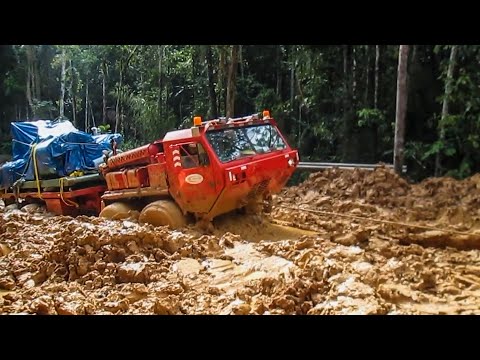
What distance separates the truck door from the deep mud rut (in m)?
0.43

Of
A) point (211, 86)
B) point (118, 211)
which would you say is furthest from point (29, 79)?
point (118, 211)

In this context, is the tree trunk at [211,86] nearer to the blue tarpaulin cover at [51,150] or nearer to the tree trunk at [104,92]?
the blue tarpaulin cover at [51,150]

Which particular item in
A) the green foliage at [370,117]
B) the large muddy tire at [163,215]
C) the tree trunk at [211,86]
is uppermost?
the tree trunk at [211,86]

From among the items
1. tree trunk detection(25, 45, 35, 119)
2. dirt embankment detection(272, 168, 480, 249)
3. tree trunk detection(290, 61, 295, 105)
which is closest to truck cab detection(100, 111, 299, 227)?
dirt embankment detection(272, 168, 480, 249)

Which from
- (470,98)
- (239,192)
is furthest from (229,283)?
(470,98)

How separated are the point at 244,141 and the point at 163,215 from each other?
147cm

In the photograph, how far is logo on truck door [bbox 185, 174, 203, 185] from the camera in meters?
6.34

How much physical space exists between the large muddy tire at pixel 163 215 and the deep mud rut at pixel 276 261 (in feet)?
0.64

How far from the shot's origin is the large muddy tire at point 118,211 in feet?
23.8

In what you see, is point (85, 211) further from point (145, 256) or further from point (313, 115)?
point (313, 115)

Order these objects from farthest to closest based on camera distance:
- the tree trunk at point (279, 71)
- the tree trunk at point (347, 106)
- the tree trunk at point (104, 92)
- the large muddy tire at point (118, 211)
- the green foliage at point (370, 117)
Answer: the tree trunk at point (104, 92), the tree trunk at point (279, 71), the tree trunk at point (347, 106), the green foliage at point (370, 117), the large muddy tire at point (118, 211)

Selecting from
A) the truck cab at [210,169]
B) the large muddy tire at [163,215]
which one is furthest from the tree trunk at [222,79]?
the large muddy tire at [163,215]

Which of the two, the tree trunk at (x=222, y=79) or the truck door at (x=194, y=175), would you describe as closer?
the truck door at (x=194, y=175)

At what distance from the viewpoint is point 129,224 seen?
6332mm
